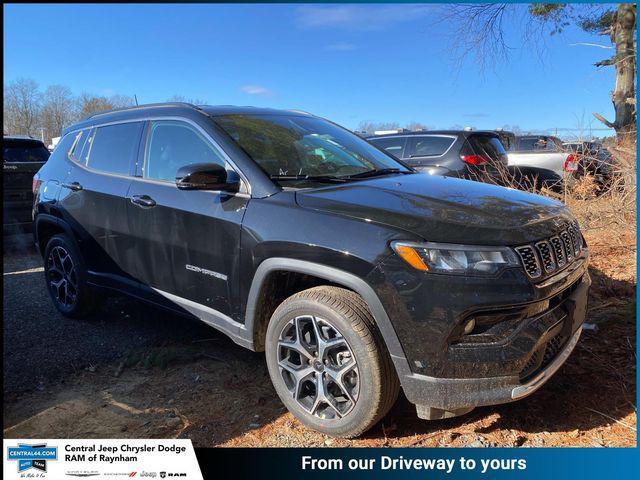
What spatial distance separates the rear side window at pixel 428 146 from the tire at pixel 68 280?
227 inches

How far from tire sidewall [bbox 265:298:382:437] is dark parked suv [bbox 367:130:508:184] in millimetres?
5236

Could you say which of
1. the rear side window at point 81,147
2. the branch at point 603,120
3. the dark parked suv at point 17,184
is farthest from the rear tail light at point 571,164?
the dark parked suv at point 17,184

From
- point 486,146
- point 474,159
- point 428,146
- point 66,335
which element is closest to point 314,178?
point 66,335

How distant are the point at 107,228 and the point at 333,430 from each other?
96.6 inches

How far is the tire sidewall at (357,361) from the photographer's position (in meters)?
2.47

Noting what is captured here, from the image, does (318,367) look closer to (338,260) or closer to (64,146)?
(338,260)

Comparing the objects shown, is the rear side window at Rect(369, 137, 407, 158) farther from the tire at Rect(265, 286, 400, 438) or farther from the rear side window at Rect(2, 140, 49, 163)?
the tire at Rect(265, 286, 400, 438)

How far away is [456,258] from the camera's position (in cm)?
234

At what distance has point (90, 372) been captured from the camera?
3.69 m

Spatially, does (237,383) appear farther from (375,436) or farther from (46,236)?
(46,236)

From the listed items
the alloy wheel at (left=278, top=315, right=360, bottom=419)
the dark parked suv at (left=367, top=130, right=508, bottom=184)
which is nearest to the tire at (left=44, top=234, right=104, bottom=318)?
the alloy wheel at (left=278, top=315, right=360, bottom=419)

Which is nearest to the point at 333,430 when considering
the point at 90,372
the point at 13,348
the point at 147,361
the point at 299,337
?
the point at 299,337

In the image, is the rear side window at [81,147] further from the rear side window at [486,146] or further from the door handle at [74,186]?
the rear side window at [486,146]

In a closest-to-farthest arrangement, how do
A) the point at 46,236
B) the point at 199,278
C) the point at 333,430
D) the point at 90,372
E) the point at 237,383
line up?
1. the point at 333,430
2. the point at 199,278
3. the point at 237,383
4. the point at 90,372
5. the point at 46,236
